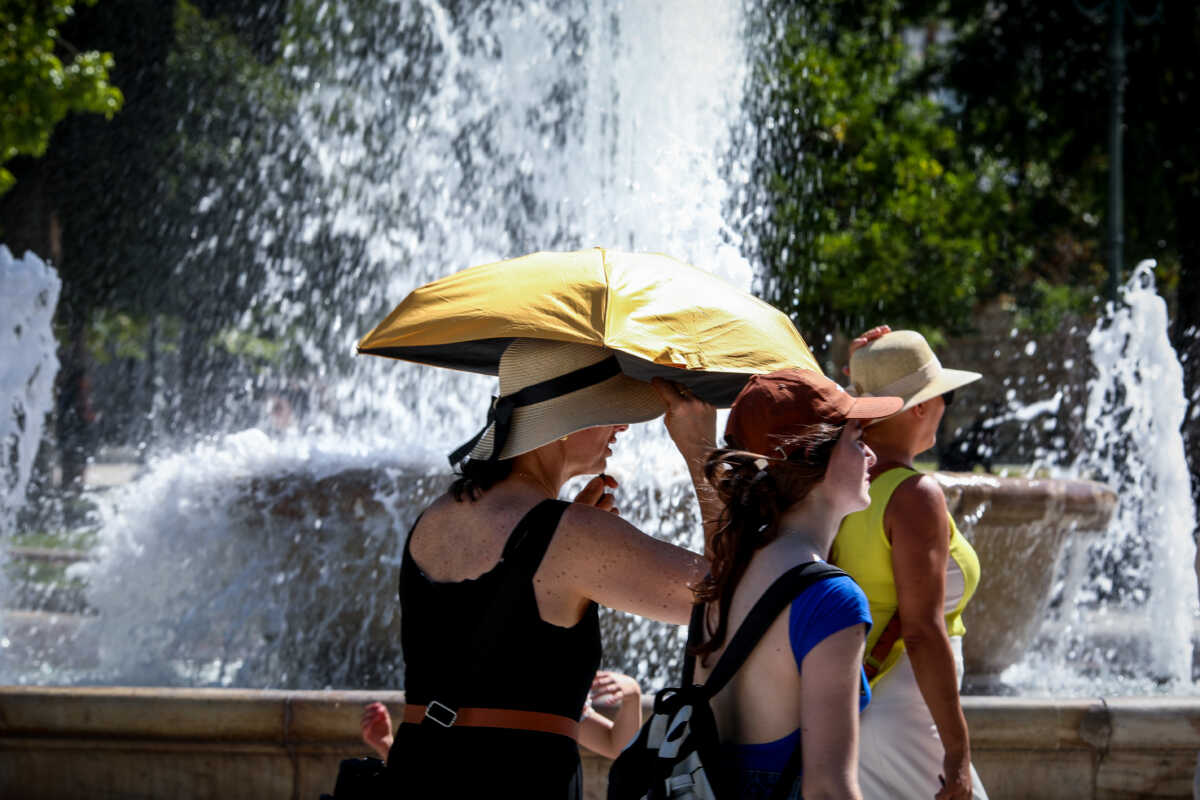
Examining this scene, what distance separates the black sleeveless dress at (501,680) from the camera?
6.84ft

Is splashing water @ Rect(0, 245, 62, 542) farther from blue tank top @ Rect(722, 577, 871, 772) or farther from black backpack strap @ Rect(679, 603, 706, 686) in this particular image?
blue tank top @ Rect(722, 577, 871, 772)

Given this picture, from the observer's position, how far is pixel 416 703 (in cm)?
216

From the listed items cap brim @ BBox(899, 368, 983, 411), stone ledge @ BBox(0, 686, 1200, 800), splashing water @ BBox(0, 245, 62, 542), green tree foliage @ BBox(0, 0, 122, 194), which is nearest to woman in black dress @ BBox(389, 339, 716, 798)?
cap brim @ BBox(899, 368, 983, 411)

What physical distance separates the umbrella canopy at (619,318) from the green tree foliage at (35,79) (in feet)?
44.7

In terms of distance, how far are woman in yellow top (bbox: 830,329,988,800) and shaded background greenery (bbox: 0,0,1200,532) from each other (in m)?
13.0

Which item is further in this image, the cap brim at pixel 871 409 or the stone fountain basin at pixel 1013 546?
the stone fountain basin at pixel 1013 546

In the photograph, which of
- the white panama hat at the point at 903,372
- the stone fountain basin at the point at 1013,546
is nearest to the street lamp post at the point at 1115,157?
the stone fountain basin at the point at 1013,546

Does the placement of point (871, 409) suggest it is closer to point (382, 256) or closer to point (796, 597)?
point (796, 597)

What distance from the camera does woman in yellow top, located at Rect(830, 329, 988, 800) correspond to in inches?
99.4

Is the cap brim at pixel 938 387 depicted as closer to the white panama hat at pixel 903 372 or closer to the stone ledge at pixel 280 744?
the white panama hat at pixel 903 372

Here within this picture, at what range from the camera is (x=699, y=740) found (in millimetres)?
1863

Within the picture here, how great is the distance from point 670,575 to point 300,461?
3933 millimetres

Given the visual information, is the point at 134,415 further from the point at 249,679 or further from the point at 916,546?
the point at 916,546

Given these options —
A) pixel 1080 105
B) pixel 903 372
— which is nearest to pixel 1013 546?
pixel 903 372
